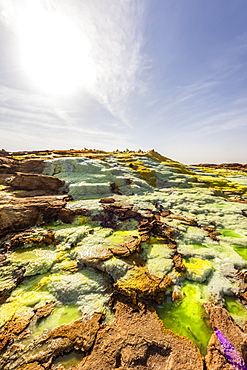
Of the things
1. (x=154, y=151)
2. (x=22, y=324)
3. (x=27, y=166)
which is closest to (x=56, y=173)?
(x=27, y=166)

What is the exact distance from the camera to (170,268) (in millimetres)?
8508

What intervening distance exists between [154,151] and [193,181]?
2153cm

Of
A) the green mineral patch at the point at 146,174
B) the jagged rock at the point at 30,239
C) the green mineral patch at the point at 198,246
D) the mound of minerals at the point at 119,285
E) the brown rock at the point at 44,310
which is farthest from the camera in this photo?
the green mineral patch at the point at 146,174

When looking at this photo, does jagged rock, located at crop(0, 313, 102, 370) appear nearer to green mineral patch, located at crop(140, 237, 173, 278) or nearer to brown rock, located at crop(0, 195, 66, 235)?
green mineral patch, located at crop(140, 237, 173, 278)

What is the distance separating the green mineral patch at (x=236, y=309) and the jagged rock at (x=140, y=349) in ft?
7.53

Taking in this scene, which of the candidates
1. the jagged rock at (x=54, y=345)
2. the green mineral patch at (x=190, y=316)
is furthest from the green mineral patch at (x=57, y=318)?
the green mineral patch at (x=190, y=316)

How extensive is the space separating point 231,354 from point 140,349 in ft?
9.08

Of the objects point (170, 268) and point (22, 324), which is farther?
point (170, 268)

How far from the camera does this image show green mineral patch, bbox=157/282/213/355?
561 cm

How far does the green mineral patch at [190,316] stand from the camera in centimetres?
561

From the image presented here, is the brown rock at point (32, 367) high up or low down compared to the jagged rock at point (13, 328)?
down

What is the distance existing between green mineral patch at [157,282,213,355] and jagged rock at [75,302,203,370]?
14.8 inches

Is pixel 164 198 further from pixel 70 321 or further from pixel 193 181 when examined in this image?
pixel 70 321

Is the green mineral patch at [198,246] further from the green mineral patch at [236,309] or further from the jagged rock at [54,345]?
the jagged rock at [54,345]
